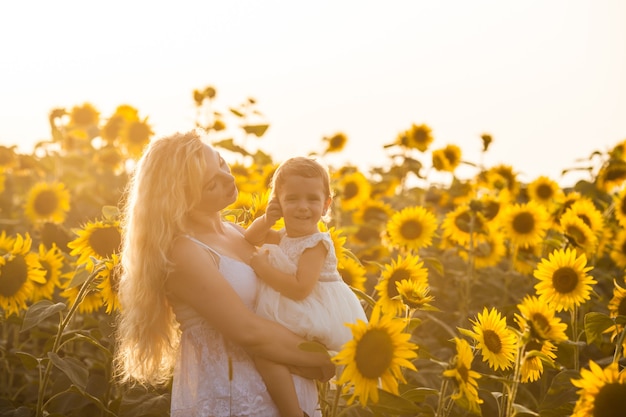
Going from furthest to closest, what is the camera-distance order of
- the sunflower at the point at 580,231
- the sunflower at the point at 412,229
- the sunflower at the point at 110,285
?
the sunflower at the point at 412,229 < the sunflower at the point at 580,231 < the sunflower at the point at 110,285

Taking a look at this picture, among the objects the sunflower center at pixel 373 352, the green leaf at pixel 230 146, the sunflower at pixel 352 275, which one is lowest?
the sunflower at pixel 352 275

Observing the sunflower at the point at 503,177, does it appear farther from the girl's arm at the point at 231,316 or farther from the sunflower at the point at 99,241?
the girl's arm at the point at 231,316

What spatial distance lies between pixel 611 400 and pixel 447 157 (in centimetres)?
373

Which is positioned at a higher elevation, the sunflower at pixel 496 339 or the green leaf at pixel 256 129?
the green leaf at pixel 256 129

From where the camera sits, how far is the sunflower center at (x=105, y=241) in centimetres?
364

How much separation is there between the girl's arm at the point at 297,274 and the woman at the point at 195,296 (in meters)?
0.07

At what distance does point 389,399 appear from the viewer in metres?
2.51

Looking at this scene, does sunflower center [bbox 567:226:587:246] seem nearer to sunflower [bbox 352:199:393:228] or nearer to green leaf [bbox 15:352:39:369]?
sunflower [bbox 352:199:393:228]

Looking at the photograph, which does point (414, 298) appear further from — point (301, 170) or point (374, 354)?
point (301, 170)

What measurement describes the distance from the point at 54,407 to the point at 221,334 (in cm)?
103

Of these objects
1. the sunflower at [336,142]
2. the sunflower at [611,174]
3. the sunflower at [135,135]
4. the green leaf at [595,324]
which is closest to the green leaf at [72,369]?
the green leaf at [595,324]

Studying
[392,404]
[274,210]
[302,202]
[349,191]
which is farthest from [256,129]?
[392,404]

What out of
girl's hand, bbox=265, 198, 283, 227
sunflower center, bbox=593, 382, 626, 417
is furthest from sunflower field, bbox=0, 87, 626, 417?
girl's hand, bbox=265, 198, 283, 227

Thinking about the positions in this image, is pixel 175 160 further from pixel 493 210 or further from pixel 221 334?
pixel 493 210
